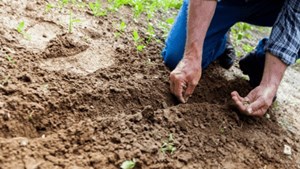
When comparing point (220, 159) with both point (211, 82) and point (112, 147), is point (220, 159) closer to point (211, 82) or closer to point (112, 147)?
point (112, 147)

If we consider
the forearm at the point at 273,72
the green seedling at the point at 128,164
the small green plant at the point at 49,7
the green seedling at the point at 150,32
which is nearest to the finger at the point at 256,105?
the forearm at the point at 273,72

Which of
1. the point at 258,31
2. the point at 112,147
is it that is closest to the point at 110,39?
the point at 112,147

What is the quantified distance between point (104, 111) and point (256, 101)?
774 mm

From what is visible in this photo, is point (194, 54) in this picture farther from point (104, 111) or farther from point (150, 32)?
point (150, 32)

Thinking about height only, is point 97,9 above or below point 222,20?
below

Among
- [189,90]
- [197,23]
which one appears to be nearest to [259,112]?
[189,90]

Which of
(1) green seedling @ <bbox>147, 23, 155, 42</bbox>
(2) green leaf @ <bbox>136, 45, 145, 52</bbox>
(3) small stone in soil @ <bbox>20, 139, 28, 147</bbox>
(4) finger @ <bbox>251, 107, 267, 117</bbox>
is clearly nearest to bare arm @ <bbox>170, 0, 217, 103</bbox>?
(4) finger @ <bbox>251, 107, 267, 117</bbox>

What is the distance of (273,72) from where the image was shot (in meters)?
2.04

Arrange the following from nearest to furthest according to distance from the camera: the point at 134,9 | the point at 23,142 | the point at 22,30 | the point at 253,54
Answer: the point at 23,142, the point at 22,30, the point at 253,54, the point at 134,9

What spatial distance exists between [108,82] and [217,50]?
2.89ft

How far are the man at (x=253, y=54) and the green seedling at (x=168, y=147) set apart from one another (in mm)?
381

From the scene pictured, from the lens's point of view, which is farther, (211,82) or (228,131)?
(211,82)

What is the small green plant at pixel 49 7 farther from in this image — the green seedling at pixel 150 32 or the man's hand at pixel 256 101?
the man's hand at pixel 256 101

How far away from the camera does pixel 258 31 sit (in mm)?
4699
